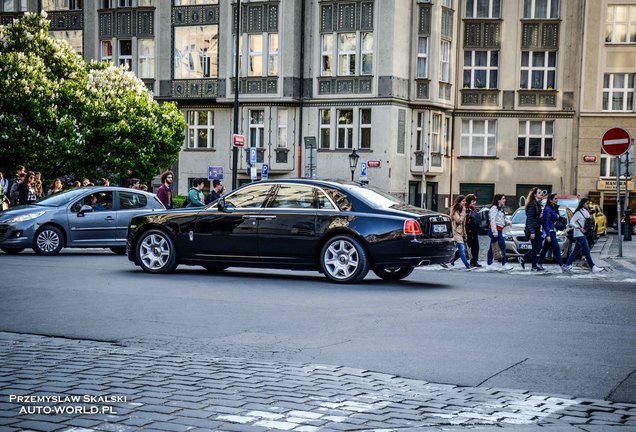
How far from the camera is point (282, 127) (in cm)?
4684

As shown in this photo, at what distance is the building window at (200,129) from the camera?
160 feet

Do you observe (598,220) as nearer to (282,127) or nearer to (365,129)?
(365,129)

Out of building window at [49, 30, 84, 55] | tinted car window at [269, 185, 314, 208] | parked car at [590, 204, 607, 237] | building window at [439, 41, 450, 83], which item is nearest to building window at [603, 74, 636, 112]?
building window at [439, 41, 450, 83]

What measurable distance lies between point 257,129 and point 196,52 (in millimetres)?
5343

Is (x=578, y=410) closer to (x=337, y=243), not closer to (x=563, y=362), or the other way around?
(x=563, y=362)

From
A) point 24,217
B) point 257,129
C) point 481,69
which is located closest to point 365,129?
point 257,129

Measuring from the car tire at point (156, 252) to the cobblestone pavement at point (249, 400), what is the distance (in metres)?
7.89

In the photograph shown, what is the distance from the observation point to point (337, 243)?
557 inches

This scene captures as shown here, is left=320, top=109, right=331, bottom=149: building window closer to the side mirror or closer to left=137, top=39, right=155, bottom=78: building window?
left=137, top=39, right=155, bottom=78: building window

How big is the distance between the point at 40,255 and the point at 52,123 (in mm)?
18363

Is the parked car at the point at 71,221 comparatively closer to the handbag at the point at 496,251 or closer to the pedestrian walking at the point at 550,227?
the handbag at the point at 496,251

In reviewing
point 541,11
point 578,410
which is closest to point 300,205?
point 578,410

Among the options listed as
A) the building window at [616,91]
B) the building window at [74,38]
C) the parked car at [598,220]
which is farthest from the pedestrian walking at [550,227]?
the building window at [74,38]

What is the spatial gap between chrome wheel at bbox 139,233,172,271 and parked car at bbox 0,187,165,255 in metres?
5.58
